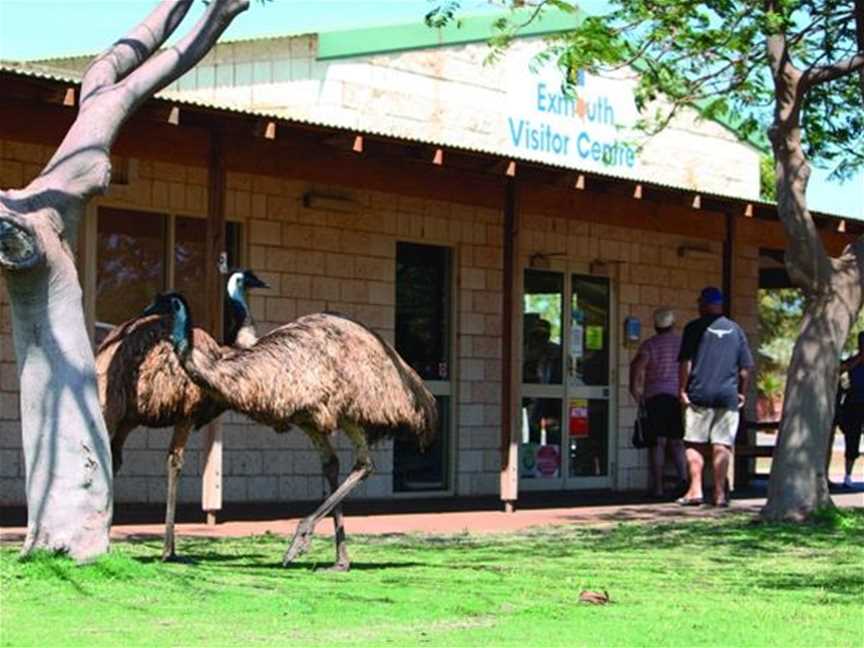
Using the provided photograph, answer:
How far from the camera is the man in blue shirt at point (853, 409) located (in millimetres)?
19672

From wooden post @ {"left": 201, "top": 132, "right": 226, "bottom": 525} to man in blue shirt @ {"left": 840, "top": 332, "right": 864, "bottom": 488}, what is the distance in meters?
9.09

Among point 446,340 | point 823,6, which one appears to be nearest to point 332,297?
point 446,340

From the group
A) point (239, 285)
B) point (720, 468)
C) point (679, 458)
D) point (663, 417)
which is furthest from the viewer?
point (679, 458)

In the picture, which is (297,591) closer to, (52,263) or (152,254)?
(52,263)

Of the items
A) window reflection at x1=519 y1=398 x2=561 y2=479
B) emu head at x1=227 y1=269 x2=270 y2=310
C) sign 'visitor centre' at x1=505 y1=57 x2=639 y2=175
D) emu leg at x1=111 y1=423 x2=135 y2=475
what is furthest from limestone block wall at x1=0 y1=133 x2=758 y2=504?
emu leg at x1=111 y1=423 x2=135 y2=475

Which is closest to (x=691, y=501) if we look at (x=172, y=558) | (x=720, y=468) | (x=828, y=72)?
(x=720, y=468)

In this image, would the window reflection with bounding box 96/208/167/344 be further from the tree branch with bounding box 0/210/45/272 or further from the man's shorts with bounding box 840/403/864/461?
the man's shorts with bounding box 840/403/864/461

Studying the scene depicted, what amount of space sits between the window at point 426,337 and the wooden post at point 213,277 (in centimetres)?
375

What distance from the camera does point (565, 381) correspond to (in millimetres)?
18375

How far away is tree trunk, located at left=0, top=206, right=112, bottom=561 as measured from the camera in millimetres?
8820

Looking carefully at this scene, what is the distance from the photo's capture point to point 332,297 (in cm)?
1591

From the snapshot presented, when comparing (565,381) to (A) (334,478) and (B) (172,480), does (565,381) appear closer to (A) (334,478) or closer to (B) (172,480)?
(A) (334,478)

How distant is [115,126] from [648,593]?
3.78 m

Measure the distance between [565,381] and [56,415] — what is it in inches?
398
